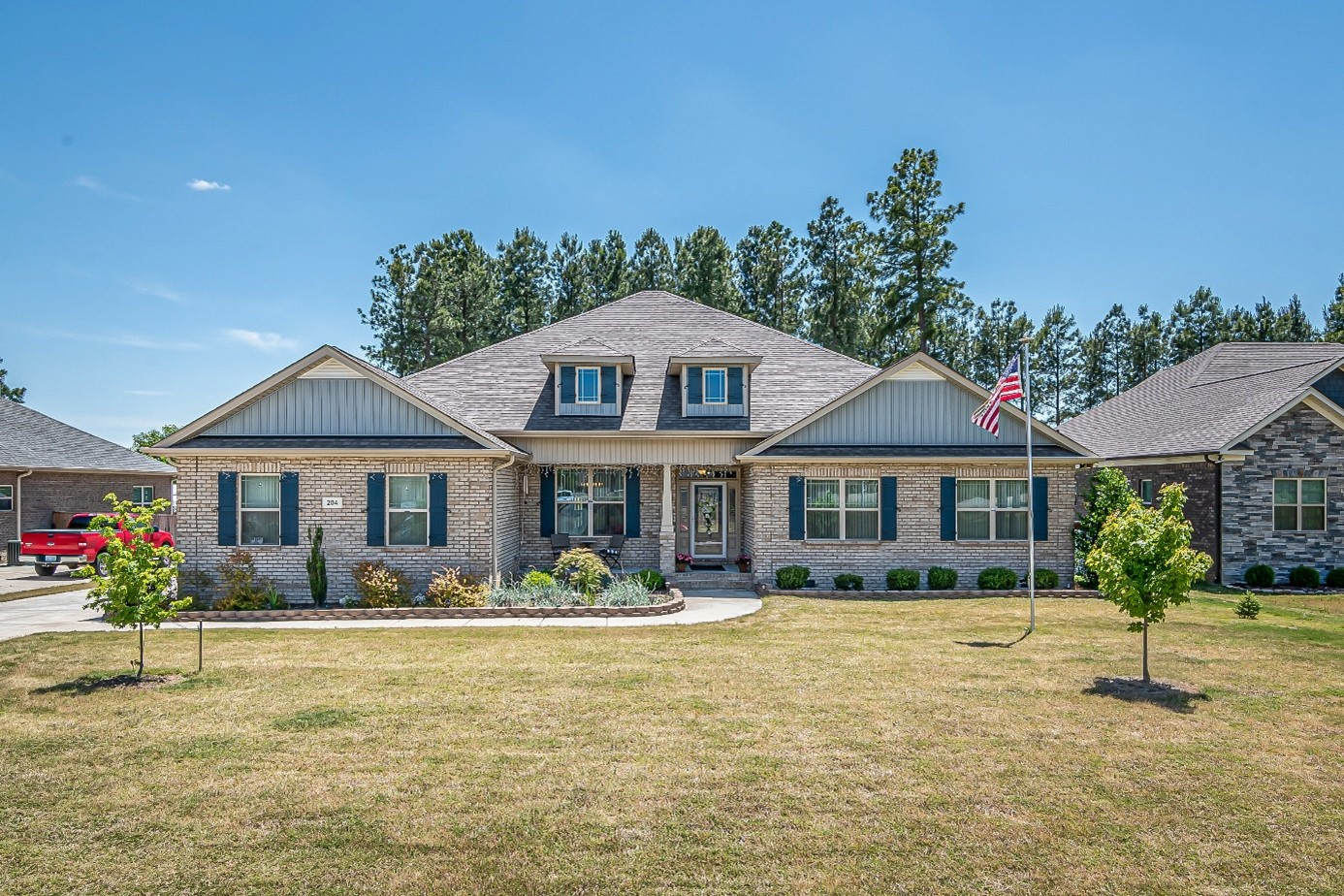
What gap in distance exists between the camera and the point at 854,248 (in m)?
40.6

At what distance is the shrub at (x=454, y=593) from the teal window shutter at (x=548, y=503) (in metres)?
4.09

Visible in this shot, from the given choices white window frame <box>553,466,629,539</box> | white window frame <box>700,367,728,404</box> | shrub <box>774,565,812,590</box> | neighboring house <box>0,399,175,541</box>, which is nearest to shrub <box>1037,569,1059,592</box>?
shrub <box>774,565,812,590</box>

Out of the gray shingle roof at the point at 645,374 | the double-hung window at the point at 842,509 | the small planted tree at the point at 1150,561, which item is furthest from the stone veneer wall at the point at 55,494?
the small planted tree at the point at 1150,561

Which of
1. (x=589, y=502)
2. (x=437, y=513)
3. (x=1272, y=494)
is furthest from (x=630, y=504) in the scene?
(x=1272, y=494)

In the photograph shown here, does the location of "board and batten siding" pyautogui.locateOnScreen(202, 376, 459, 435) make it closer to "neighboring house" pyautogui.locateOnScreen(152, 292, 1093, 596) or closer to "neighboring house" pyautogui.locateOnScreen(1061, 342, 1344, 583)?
"neighboring house" pyautogui.locateOnScreen(152, 292, 1093, 596)

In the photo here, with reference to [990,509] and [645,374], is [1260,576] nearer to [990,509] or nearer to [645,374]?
[990,509]

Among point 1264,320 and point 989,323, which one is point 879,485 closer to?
point 989,323

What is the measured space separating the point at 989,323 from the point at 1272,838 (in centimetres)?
4836

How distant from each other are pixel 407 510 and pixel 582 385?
5.79 meters

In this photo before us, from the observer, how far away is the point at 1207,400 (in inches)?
877

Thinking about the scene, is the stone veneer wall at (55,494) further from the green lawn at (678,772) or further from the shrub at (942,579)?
the shrub at (942,579)

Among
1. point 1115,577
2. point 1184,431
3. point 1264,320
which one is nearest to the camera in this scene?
point 1115,577

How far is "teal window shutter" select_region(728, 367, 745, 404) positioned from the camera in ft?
62.7

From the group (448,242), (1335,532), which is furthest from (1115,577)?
(448,242)
